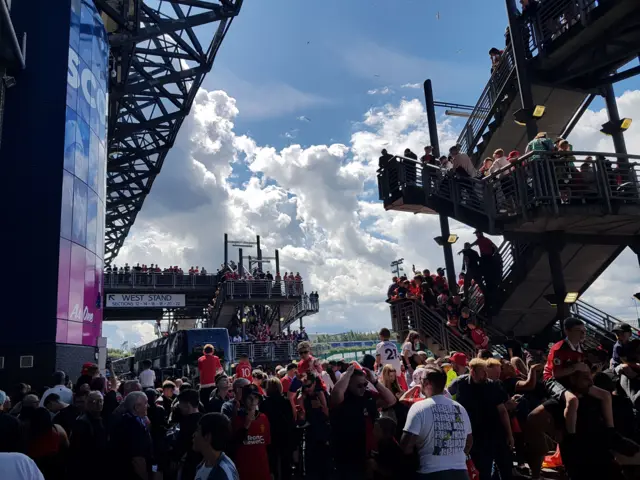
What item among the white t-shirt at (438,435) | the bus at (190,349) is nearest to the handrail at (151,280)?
the bus at (190,349)

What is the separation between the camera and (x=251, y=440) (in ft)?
16.9

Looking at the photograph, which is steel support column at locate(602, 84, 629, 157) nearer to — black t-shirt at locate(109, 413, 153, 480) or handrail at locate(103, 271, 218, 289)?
black t-shirt at locate(109, 413, 153, 480)

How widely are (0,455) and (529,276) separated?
12566 mm

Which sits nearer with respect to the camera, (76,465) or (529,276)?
(76,465)

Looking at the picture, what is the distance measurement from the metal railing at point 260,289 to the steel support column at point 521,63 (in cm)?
2442

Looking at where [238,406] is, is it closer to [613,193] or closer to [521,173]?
[521,173]

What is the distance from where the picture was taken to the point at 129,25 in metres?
19.2

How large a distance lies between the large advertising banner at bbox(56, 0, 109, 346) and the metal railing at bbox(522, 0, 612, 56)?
1289 cm

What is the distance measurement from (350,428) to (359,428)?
9 centimetres

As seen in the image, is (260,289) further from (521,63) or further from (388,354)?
(388,354)

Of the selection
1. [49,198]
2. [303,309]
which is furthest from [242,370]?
[303,309]

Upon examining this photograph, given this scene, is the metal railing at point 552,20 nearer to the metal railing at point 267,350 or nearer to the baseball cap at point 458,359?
the baseball cap at point 458,359

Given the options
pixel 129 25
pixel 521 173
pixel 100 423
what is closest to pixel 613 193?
pixel 521 173

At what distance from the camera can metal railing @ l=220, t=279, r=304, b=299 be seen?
1348 inches
